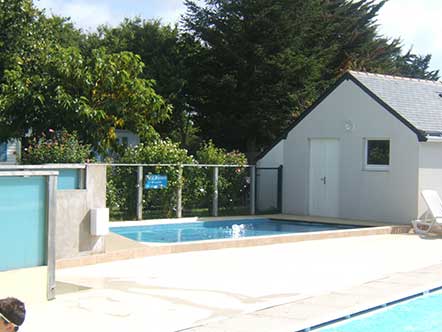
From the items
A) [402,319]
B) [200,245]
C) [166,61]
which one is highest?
[166,61]

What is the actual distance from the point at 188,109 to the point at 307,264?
88.1 ft

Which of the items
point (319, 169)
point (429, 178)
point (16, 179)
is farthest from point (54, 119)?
point (16, 179)

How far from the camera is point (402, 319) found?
345 inches

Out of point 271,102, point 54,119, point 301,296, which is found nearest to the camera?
point 301,296

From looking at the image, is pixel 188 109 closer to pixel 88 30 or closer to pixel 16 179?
pixel 88 30

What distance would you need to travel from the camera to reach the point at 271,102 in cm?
3462

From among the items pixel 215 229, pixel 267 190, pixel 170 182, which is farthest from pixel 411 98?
pixel 170 182

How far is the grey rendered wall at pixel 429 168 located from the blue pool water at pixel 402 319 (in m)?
10.1

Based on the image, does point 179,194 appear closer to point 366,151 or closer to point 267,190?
point 267,190

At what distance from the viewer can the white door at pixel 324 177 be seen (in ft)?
70.9

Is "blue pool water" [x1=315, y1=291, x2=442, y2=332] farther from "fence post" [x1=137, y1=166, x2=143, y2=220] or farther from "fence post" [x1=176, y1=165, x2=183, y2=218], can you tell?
"fence post" [x1=176, y1=165, x2=183, y2=218]

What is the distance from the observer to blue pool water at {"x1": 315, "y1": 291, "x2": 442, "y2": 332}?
8.23 metres

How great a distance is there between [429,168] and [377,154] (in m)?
1.74

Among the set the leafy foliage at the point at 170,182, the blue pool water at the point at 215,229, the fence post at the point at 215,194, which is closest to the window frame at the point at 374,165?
the blue pool water at the point at 215,229
